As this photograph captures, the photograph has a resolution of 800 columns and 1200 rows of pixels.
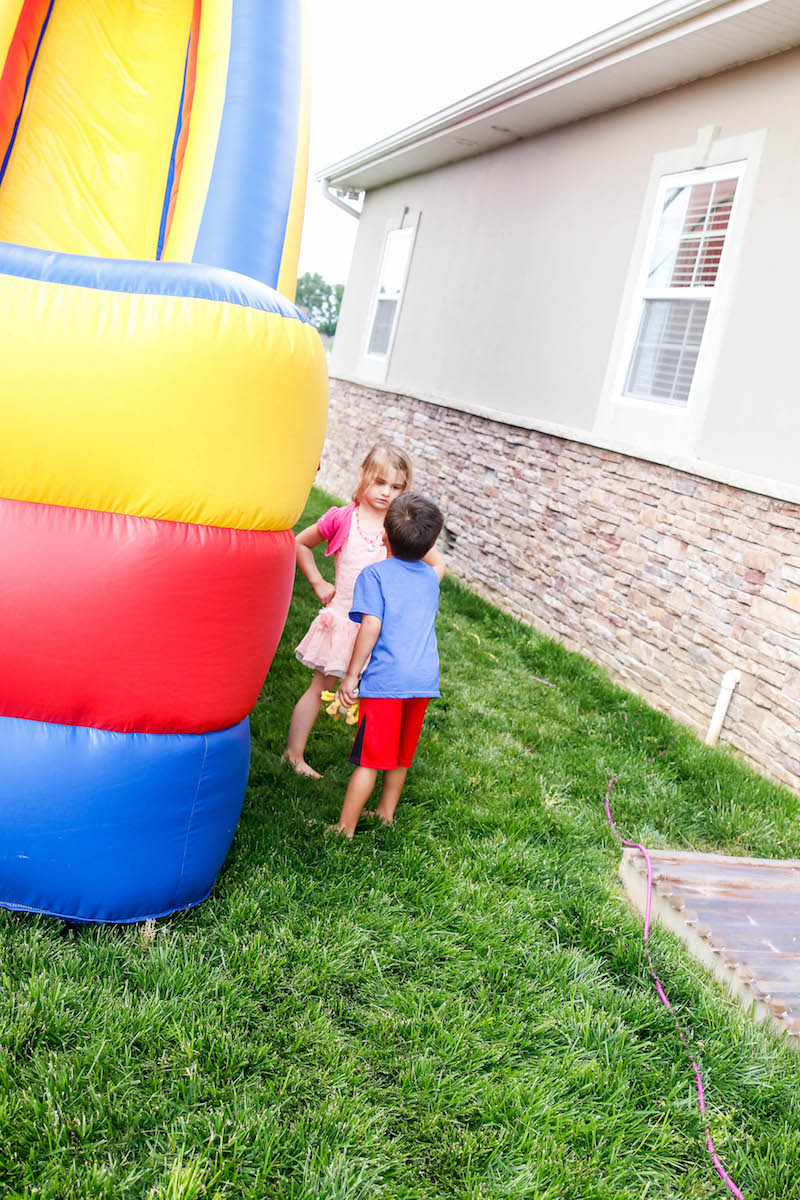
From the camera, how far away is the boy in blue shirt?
3244 millimetres

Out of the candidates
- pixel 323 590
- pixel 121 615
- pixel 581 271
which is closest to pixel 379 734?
pixel 323 590

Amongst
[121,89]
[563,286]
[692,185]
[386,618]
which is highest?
[692,185]

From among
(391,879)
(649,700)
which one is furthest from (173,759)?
(649,700)

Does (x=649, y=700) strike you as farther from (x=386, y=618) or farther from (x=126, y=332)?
(x=126, y=332)

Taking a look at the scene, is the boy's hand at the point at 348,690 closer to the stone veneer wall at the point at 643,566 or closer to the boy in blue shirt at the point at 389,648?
the boy in blue shirt at the point at 389,648

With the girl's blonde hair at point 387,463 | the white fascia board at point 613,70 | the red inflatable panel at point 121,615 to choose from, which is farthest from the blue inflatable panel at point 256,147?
the white fascia board at point 613,70

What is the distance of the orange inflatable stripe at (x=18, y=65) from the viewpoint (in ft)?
9.72

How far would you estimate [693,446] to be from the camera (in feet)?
19.0

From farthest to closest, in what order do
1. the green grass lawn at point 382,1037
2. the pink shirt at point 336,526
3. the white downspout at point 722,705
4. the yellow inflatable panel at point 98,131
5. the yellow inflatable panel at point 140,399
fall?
the white downspout at point 722,705, the pink shirt at point 336,526, the yellow inflatable panel at point 98,131, the yellow inflatable panel at point 140,399, the green grass lawn at point 382,1037

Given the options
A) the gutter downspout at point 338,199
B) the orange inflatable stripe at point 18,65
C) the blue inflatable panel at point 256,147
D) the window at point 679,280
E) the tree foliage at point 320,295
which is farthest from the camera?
the tree foliage at point 320,295

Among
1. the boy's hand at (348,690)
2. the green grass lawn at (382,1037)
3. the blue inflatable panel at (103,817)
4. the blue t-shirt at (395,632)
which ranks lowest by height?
the green grass lawn at (382,1037)

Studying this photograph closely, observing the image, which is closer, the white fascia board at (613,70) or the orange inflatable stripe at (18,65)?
the orange inflatable stripe at (18,65)

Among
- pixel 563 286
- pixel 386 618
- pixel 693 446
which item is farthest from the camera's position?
pixel 563 286

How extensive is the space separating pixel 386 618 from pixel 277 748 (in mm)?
959
